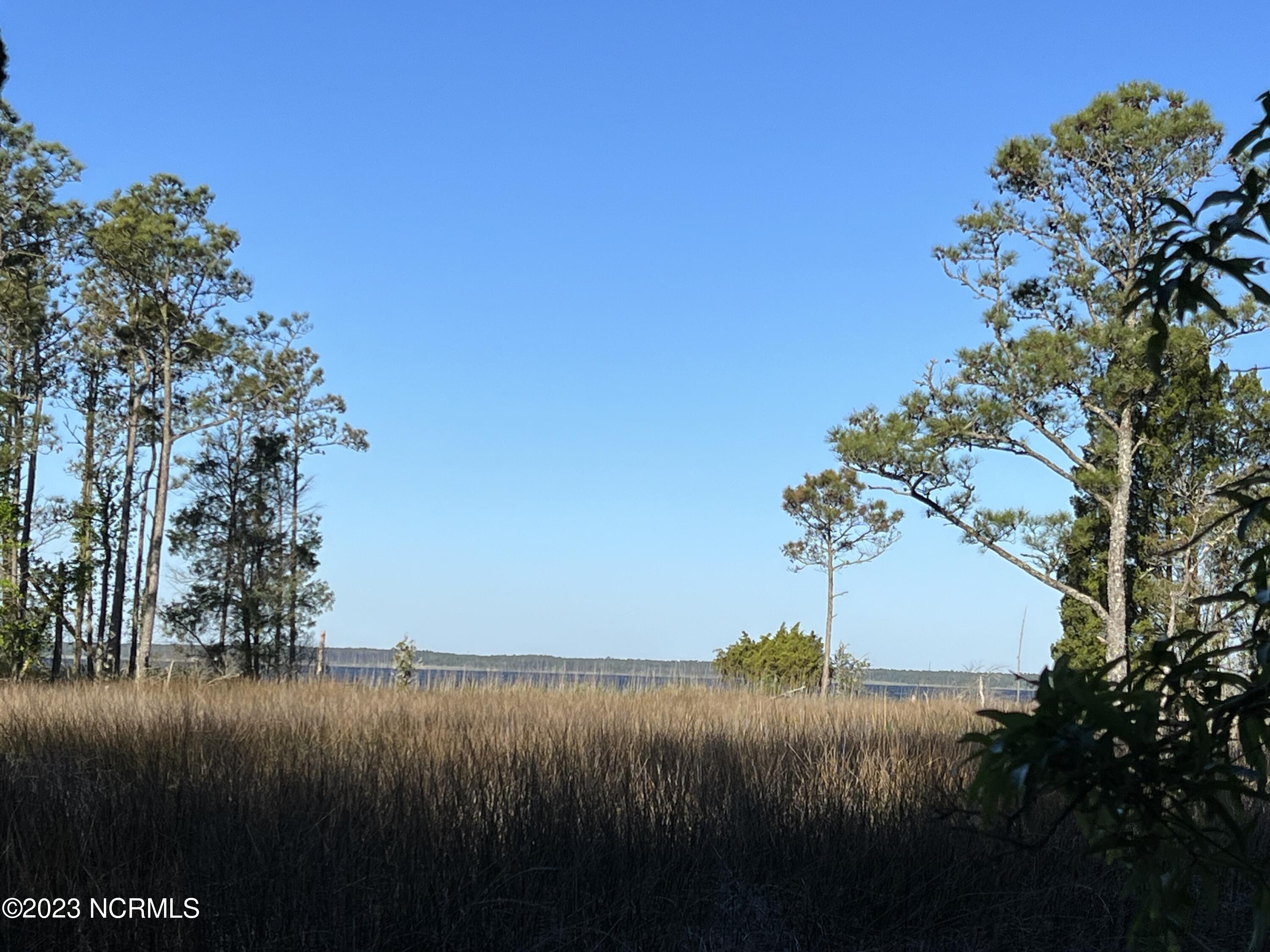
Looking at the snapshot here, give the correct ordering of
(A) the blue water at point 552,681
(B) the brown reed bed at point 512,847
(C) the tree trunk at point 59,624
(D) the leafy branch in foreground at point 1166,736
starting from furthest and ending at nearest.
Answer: (C) the tree trunk at point 59,624 → (A) the blue water at point 552,681 → (B) the brown reed bed at point 512,847 → (D) the leafy branch in foreground at point 1166,736

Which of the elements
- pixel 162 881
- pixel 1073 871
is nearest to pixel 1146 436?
pixel 1073 871

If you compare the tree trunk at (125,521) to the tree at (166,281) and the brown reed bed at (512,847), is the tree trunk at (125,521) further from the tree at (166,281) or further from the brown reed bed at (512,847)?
the brown reed bed at (512,847)

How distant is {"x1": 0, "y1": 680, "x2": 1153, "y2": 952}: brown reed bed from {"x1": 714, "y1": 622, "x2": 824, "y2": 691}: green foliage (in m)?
17.4

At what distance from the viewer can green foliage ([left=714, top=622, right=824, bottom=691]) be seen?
81.2ft

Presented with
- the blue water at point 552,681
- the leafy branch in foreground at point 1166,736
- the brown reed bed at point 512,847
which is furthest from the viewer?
the blue water at point 552,681

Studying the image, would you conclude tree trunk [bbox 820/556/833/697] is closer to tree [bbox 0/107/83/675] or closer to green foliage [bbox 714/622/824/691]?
green foliage [bbox 714/622/824/691]

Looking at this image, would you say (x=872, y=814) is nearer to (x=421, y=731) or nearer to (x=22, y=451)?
(x=421, y=731)

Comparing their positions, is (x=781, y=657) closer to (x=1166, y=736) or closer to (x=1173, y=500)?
(x=1173, y=500)

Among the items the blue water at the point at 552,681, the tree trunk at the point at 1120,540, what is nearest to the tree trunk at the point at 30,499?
the blue water at the point at 552,681

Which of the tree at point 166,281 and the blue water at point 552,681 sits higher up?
the tree at point 166,281

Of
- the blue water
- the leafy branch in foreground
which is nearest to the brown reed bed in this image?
the leafy branch in foreground

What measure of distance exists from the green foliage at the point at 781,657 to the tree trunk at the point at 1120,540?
Result: 286 inches

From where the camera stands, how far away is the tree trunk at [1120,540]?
17.7m

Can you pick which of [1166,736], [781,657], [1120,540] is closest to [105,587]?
[781,657]
